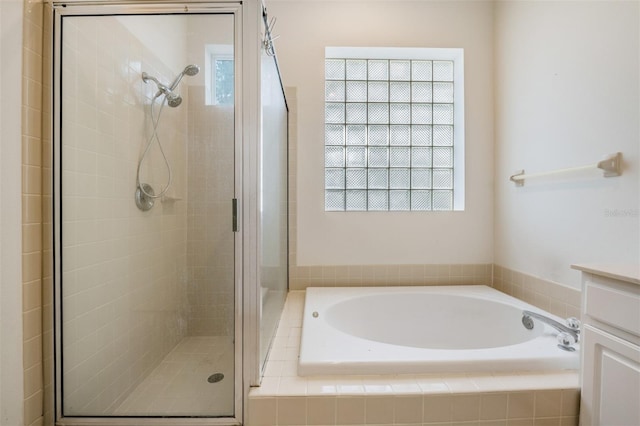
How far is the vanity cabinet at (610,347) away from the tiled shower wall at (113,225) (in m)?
1.48

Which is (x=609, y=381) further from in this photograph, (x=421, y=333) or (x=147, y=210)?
(x=147, y=210)

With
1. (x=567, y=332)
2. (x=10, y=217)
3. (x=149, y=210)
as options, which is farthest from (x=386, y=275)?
(x=10, y=217)

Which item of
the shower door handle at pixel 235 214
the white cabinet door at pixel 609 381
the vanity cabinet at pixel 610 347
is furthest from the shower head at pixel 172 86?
the white cabinet door at pixel 609 381

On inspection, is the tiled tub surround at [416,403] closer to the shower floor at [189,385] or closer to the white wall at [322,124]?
the shower floor at [189,385]

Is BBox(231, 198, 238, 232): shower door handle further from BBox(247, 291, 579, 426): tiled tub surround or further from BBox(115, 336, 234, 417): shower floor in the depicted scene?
BBox(247, 291, 579, 426): tiled tub surround

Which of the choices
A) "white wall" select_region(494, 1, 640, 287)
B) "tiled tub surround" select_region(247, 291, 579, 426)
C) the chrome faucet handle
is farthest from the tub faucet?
"white wall" select_region(494, 1, 640, 287)

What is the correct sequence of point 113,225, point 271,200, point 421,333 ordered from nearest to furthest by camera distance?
point 113,225, point 271,200, point 421,333

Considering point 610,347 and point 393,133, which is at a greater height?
point 393,133

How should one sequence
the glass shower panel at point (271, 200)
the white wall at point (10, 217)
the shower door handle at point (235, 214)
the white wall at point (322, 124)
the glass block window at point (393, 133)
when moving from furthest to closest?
1. the glass block window at point (393, 133)
2. the white wall at point (322, 124)
3. the glass shower panel at point (271, 200)
4. the shower door handle at point (235, 214)
5. the white wall at point (10, 217)

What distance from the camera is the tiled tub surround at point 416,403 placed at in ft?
3.15

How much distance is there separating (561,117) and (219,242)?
179 centimetres

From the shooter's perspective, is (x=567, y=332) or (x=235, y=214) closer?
(x=235, y=214)

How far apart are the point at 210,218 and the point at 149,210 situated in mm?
351

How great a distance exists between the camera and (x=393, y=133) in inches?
87.0
